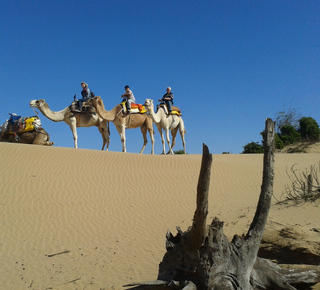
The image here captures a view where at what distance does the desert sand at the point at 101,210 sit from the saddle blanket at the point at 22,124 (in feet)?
4.14

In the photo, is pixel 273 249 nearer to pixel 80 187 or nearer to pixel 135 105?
pixel 80 187

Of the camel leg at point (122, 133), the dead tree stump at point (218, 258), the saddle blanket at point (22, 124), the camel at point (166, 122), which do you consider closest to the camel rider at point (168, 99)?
the camel at point (166, 122)

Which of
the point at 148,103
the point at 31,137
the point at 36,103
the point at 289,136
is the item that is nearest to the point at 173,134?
the point at 148,103

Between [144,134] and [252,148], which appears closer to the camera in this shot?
[144,134]

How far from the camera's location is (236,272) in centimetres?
328

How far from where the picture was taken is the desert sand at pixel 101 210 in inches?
254

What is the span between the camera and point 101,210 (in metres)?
11.4

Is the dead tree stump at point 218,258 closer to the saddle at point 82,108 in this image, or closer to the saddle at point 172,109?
the saddle at point 82,108

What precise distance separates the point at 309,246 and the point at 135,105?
17056 millimetres

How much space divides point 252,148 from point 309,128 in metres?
4.98

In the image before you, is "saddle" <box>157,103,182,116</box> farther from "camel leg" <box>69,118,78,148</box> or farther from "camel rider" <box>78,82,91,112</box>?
"camel leg" <box>69,118,78,148</box>

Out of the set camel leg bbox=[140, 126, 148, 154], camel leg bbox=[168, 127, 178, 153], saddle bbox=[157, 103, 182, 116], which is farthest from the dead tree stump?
camel leg bbox=[168, 127, 178, 153]

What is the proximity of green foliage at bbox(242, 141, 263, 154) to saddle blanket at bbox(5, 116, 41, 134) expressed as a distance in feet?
60.1

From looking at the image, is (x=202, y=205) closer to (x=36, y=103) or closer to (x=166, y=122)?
(x=36, y=103)
